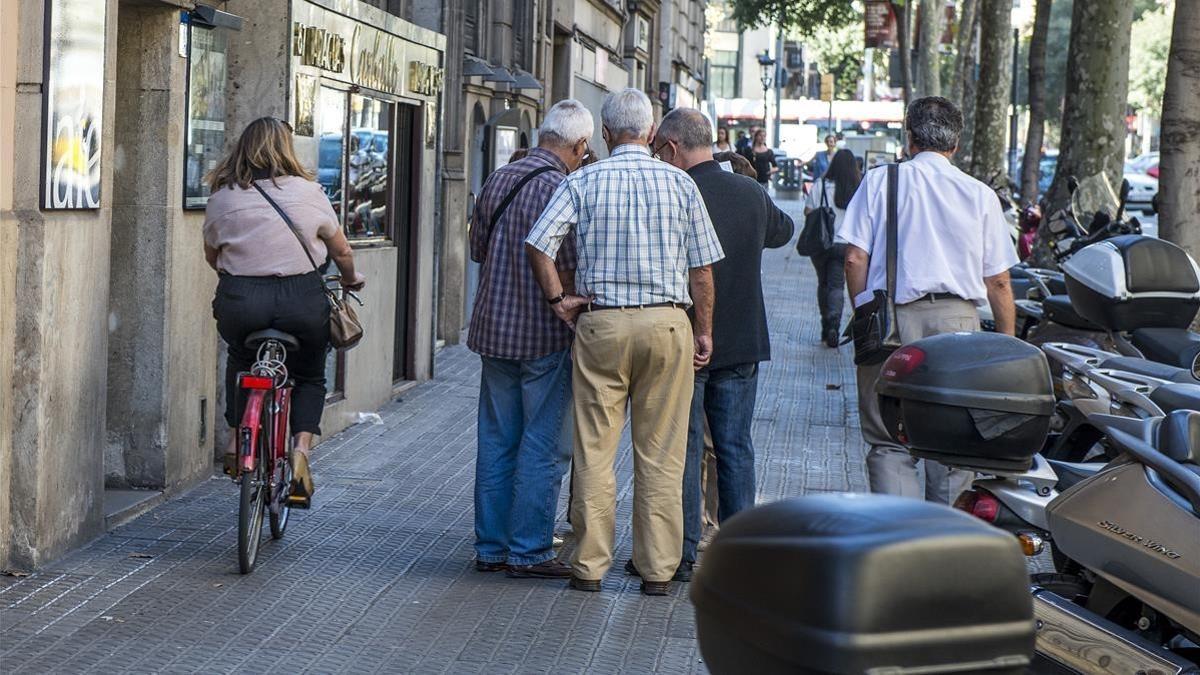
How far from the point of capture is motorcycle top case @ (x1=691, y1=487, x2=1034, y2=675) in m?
2.11

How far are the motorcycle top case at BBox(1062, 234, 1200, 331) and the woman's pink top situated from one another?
3.26 meters

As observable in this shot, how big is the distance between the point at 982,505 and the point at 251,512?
10.7 ft

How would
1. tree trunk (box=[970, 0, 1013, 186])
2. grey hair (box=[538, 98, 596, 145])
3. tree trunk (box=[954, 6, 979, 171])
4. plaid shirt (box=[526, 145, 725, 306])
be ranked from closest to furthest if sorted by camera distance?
plaid shirt (box=[526, 145, 725, 306]), grey hair (box=[538, 98, 596, 145]), tree trunk (box=[970, 0, 1013, 186]), tree trunk (box=[954, 6, 979, 171])

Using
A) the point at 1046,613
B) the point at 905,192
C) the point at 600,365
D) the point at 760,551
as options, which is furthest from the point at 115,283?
the point at 760,551

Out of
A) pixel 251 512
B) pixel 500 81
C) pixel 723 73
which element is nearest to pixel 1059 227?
pixel 251 512

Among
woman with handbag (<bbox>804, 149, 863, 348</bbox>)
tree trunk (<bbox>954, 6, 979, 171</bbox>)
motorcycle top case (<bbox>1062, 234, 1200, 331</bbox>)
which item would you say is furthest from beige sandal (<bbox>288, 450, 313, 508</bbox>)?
tree trunk (<bbox>954, 6, 979, 171</bbox>)

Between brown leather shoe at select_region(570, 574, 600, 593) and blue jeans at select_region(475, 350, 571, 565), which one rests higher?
blue jeans at select_region(475, 350, 571, 565)

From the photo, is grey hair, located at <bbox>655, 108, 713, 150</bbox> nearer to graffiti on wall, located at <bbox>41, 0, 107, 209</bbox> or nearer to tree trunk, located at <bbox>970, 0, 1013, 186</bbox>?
graffiti on wall, located at <bbox>41, 0, 107, 209</bbox>

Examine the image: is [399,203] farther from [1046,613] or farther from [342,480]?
[1046,613]

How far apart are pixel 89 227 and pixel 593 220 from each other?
218 centimetres

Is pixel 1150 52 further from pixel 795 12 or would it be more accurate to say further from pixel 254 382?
pixel 254 382

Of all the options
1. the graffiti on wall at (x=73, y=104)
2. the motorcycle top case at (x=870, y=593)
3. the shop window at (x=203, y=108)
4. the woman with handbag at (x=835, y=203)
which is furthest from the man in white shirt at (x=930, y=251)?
the woman with handbag at (x=835, y=203)

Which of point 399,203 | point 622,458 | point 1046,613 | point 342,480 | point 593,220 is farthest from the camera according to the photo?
point 399,203

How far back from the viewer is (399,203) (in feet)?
41.6
